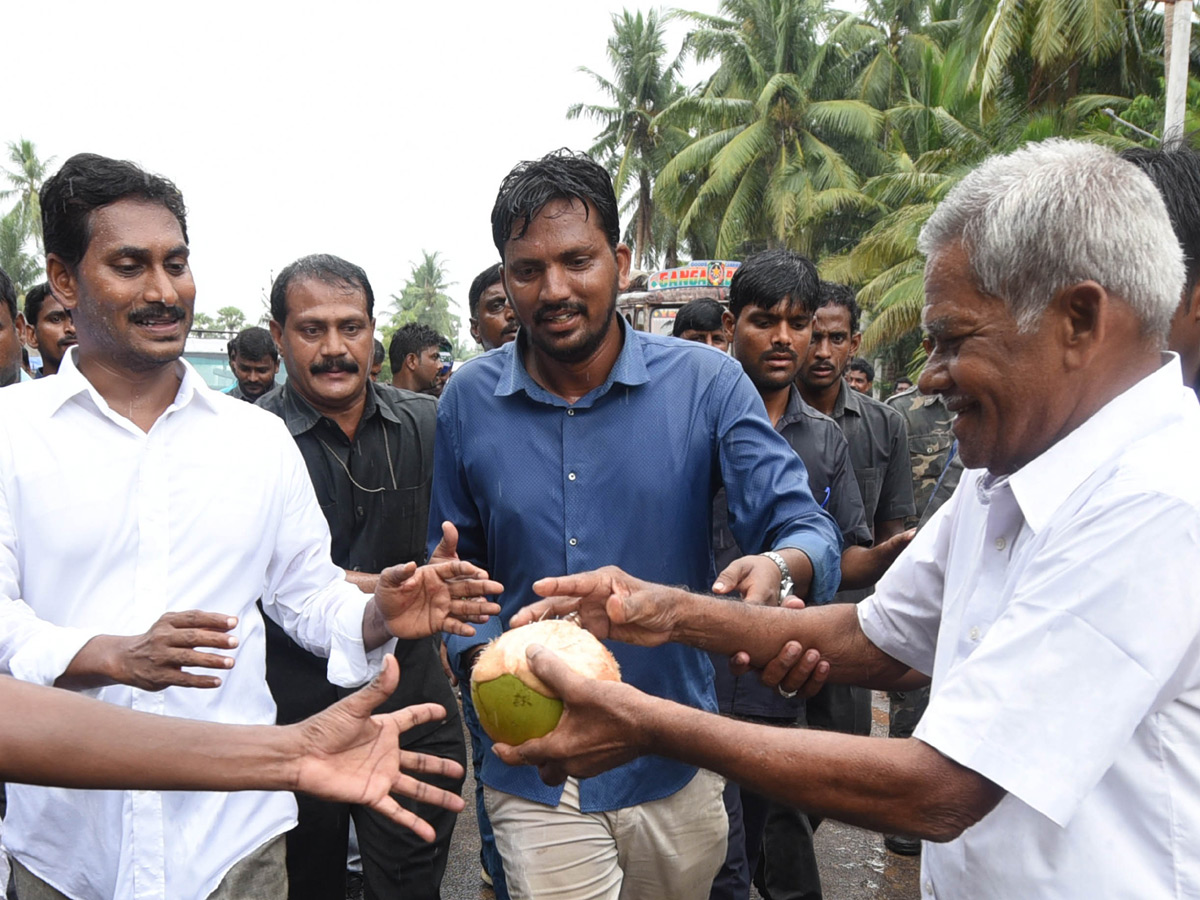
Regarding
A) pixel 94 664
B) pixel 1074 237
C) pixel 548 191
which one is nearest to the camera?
pixel 1074 237

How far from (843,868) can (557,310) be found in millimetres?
3357

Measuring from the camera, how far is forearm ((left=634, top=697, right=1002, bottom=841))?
160 cm

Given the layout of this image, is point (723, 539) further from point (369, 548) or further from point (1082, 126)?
point (1082, 126)

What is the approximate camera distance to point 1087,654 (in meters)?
1.48

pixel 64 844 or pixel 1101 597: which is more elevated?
pixel 1101 597

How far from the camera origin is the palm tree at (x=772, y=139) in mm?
27953

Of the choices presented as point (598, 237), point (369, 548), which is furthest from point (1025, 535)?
point (369, 548)

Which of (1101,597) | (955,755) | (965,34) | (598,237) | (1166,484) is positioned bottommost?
(955,755)

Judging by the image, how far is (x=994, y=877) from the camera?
1632mm

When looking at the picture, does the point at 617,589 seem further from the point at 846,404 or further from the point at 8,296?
the point at 8,296

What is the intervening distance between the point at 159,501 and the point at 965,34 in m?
24.5

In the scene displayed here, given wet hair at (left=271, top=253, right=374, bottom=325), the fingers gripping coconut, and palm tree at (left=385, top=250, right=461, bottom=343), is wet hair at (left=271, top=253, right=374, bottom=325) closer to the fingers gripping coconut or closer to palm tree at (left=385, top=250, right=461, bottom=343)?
the fingers gripping coconut

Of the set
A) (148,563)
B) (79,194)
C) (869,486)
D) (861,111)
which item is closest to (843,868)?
(869,486)

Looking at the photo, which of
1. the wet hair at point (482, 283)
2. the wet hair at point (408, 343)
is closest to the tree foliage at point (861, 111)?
the wet hair at point (408, 343)
